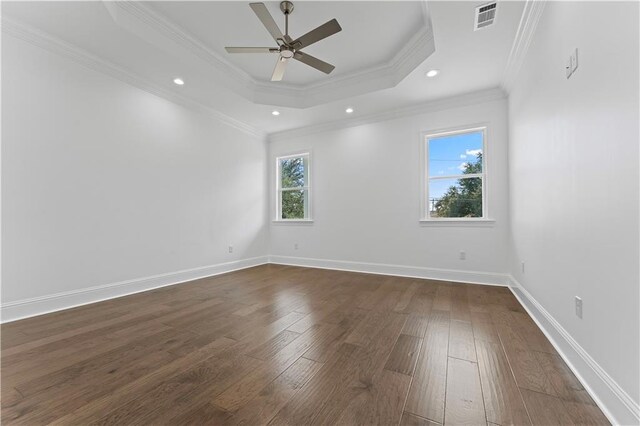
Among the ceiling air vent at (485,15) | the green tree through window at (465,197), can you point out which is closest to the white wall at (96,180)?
the green tree through window at (465,197)

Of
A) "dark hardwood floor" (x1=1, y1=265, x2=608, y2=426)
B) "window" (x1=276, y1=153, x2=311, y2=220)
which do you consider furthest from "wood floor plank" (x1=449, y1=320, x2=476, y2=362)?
"window" (x1=276, y1=153, x2=311, y2=220)

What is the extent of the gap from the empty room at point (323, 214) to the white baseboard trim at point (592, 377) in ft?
0.05

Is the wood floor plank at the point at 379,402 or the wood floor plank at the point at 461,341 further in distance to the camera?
the wood floor plank at the point at 461,341

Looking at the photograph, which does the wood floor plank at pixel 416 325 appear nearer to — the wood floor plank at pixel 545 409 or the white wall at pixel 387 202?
the wood floor plank at pixel 545 409

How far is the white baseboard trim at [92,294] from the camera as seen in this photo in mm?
2420

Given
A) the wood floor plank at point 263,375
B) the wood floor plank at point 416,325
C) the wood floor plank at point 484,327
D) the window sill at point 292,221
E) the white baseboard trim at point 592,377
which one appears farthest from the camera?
the window sill at point 292,221

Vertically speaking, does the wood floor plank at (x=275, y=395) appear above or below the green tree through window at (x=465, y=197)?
below

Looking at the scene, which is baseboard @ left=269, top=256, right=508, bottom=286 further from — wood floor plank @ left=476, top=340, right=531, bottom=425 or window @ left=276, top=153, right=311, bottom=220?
wood floor plank @ left=476, top=340, right=531, bottom=425

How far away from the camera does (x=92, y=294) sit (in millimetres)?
2902

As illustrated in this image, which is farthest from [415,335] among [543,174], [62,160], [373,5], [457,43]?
[62,160]

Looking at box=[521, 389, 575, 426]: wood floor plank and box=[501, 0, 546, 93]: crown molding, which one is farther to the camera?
box=[501, 0, 546, 93]: crown molding

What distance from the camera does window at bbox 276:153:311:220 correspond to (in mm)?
5348

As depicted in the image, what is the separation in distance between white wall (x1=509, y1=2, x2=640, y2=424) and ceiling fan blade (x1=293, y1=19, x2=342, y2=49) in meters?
1.60

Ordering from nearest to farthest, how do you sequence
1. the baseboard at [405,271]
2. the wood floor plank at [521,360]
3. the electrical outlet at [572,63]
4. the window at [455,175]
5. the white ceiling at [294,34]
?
the wood floor plank at [521,360], the electrical outlet at [572,63], the white ceiling at [294,34], the baseboard at [405,271], the window at [455,175]
